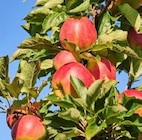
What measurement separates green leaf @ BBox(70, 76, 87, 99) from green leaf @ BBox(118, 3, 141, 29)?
37 cm

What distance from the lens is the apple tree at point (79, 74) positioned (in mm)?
1349

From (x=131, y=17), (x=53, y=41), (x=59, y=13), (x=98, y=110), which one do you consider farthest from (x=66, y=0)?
(x=98, y=110)

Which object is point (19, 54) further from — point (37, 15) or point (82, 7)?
point (82, 7)

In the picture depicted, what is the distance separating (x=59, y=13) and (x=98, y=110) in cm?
47

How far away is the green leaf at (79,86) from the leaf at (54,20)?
37 cm

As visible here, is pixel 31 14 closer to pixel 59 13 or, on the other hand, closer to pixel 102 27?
pixel 59 13

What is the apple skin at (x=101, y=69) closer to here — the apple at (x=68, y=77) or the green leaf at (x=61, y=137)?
the apple at (x=68, y=77)

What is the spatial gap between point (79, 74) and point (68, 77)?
0.04 meters

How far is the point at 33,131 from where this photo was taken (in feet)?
4.92

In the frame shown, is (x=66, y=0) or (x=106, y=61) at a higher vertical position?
(x=66, y=0)

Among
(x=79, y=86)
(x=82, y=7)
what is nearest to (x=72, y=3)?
(x=82, y=7)

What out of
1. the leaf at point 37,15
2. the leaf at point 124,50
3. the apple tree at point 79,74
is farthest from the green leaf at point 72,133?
the leaf at point 37,15

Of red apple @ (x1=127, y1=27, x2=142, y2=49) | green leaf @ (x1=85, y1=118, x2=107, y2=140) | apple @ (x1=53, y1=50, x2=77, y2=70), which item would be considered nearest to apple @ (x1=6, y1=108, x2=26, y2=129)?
apple @ (x1=53, y1=50, x2=77, y2=70)

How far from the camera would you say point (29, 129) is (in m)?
1.51
